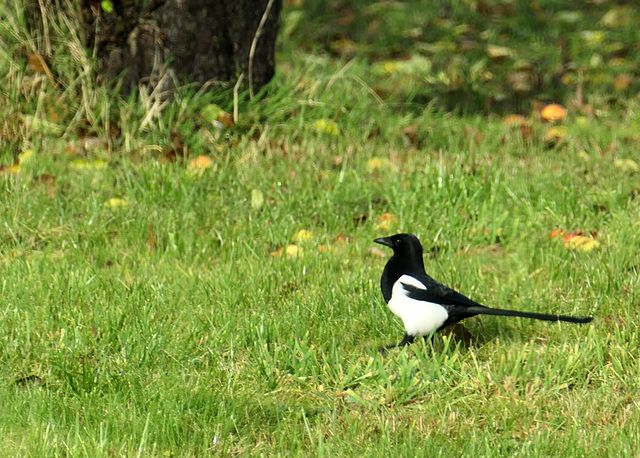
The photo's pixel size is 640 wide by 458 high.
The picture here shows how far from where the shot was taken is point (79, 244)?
4141mm

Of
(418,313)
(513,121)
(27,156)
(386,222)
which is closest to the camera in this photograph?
(418,313)

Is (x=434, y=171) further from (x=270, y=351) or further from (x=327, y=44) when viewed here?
(x=327, y=44)

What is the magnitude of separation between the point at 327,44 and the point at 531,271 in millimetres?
5145

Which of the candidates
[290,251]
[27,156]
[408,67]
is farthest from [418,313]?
[408,67]

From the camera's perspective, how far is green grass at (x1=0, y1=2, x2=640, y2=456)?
266 centimetres

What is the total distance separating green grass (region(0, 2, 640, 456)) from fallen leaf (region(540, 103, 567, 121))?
84mm

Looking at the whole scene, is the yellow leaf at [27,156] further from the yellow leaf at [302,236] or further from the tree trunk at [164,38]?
the yellow leaf at [302,236]

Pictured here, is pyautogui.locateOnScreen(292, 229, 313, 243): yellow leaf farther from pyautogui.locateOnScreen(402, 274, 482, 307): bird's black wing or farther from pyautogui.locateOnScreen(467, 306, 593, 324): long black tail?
pyautogui.locateOnScreen(467, 306, 593, 324): long black tail

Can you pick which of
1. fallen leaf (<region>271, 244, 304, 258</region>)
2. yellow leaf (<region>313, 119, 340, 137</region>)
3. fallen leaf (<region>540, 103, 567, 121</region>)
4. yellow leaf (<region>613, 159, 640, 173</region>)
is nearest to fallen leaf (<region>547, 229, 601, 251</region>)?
yellow leaf (<region>613, 159, 640, 173</region>)

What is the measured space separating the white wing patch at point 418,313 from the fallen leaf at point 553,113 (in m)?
3.69

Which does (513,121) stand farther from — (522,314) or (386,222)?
(522,314)

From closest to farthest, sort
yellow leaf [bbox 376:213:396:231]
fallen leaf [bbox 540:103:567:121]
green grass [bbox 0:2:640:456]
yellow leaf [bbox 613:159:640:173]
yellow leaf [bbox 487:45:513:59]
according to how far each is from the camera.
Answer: green grass [bbox 0:2:640:456], yellow leaf [bbox 376:213:396:231], yellow leaf [bbox 613:159:640:173], fallen leaf [bbox 540:103:567:121], yellow leaf [bbox 487:45:513:59]

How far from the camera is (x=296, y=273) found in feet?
12.4

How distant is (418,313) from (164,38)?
3.19 m
